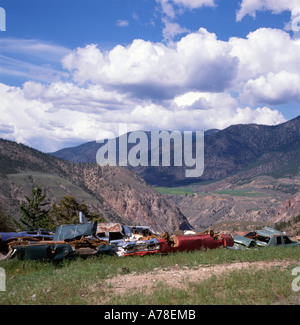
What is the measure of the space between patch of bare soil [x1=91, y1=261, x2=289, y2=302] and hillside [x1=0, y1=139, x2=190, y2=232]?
2114 inches

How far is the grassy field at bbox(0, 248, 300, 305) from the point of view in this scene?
26.6 ft

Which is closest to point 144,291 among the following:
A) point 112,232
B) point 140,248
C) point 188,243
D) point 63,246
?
point 63,246

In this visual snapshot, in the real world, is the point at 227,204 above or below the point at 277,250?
below

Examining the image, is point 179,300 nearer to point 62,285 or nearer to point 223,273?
point 223,273

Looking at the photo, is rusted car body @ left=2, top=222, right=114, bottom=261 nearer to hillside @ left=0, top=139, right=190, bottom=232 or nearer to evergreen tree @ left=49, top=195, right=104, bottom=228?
evergreen tree @ left=49, top=195, right=104, bottom=228

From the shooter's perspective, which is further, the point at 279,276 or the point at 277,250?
the point at 277,250

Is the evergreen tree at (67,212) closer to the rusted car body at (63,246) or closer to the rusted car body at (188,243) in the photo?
the rusted car body at (63,246)

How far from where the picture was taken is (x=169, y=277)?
33.2 feet

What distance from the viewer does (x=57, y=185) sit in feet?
Answer: 254

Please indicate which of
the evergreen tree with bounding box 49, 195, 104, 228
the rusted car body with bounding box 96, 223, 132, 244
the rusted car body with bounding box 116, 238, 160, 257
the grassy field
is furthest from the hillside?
the grassy field

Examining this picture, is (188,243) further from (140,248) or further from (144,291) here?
(144,291)

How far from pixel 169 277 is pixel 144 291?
1565 millimetres
